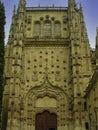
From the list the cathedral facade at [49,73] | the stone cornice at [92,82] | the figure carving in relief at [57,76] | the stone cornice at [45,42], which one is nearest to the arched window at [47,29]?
the cathedral facade at [49,73]

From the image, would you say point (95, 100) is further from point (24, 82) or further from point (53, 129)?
point (24, 82)

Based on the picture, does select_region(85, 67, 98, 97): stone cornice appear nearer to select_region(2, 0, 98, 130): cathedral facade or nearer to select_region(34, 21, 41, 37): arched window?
select_region(2, 0, 98, 130): cathedral facade

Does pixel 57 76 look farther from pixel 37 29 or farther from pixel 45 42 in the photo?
pixel 37 29

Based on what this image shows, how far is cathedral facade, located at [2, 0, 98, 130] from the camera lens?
28.8 m

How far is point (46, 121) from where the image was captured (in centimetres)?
3009

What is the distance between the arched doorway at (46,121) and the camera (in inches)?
1169

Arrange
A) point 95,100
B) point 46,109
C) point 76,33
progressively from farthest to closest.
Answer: point 76,33 → point 46,109 → point 95,100

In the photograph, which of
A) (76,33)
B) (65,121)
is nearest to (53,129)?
(65,121)

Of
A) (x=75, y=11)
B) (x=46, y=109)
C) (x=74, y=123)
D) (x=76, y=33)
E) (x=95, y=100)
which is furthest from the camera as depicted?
(x=75, y=11)

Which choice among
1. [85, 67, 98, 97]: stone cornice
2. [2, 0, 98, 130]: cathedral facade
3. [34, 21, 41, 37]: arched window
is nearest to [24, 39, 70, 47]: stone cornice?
[2, 0, 98, 130]: cathedral facade

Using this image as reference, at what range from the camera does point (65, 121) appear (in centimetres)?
2936

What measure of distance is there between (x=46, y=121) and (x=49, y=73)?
215 inches

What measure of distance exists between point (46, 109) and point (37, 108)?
1000 millimetres

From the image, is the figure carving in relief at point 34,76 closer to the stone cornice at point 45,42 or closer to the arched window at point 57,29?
the stone cornice at point 45,42
